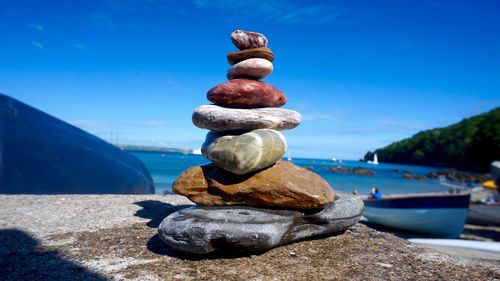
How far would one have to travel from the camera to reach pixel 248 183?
5.53m

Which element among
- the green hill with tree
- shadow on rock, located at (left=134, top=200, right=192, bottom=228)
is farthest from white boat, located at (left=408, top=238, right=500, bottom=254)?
the green hill with tree

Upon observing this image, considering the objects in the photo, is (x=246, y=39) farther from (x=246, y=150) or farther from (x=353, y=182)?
(x=353, y=182)

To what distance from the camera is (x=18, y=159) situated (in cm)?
1180

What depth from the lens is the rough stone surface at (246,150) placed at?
523 centimetres

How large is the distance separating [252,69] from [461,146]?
107 m

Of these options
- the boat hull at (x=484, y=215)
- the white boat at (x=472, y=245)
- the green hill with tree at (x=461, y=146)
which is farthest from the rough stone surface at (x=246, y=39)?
the green hill with tree at (x=461, y=146)

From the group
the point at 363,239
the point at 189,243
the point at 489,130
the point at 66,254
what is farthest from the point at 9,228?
the point at 489,130

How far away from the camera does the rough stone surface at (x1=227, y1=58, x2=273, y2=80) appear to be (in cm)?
618

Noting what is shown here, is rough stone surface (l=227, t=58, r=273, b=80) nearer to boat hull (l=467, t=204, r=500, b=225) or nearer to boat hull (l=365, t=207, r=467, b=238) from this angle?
boat hull (l=365, t=207, r=467, b=238)

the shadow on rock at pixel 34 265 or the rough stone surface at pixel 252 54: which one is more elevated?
the rough stone surface at pixel 252 54

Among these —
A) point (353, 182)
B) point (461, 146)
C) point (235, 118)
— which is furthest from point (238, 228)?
point (461, 146)

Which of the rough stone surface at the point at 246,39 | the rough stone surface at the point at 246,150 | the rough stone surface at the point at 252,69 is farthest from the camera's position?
the rough stone surface at the point at 246,39

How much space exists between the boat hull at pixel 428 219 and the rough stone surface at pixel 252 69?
1151 centimetres

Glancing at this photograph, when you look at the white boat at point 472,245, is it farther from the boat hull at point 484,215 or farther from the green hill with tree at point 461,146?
the green hill with tree at point 461,146
